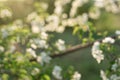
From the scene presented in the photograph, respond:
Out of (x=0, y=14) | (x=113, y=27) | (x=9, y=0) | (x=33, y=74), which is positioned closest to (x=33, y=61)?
(x=33, y=74)

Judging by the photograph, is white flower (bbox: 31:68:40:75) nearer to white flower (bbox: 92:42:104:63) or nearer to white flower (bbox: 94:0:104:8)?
white flower (bbox: 92:42:104:63)

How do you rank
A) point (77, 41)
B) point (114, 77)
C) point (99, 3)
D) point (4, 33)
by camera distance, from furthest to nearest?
point (77, 41), point (99, 3), point (4, 33), point (114, 77)

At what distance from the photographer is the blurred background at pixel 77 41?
6.83 m

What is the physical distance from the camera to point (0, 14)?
3662 mm

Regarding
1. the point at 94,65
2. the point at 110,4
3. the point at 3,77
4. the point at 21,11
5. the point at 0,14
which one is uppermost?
the point at 21,11

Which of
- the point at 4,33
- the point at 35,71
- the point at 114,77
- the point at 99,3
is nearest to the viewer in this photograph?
the point at 114,77

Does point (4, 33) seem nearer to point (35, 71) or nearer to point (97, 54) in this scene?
point (35, 71)

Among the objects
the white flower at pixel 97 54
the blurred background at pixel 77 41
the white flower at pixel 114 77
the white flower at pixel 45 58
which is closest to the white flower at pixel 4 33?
the white flower at pixel 45 58

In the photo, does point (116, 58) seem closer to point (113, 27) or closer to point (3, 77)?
point (3, 77)

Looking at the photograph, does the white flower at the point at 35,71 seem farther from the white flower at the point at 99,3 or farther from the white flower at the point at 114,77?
the white flower at the point at 99,3

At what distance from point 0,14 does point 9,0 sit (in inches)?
150

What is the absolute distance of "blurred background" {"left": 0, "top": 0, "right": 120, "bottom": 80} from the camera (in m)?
6.83

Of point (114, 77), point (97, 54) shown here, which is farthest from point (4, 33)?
point (114, 77)

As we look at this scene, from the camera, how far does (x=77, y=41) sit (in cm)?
755
